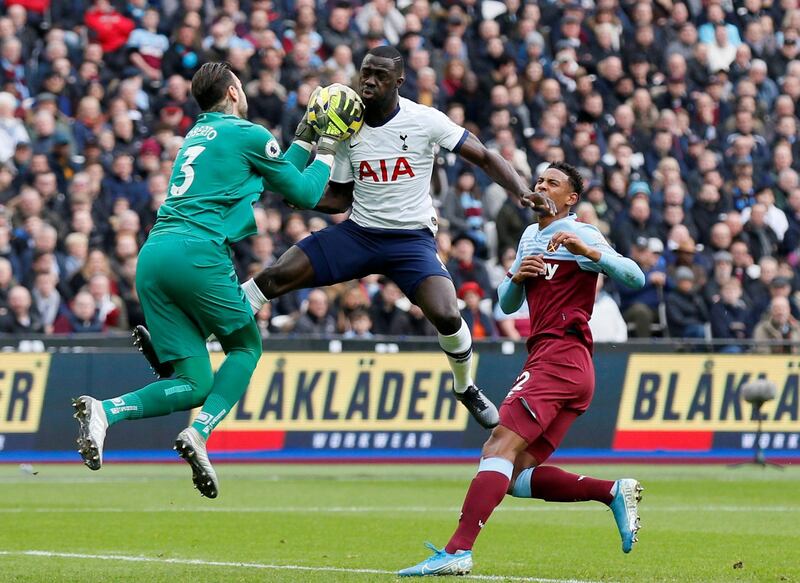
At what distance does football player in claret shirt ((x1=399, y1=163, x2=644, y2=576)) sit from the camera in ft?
29.0

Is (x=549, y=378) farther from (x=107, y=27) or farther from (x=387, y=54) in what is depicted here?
(x=107, y=27)

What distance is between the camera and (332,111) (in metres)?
9.90

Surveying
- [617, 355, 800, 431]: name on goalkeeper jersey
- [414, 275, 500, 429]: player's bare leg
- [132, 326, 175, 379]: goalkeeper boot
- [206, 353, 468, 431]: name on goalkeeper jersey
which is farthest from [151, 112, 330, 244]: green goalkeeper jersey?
[617, 355, 800, 431]: name on goalkeeper jersey

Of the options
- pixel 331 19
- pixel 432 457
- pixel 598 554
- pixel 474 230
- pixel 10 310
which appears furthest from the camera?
pixel 331 19

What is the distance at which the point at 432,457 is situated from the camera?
736 inches

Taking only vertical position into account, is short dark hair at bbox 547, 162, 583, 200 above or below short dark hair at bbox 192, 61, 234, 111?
below

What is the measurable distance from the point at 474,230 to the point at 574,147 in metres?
2.98

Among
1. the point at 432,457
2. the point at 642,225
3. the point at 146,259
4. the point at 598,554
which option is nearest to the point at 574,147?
the point at 642,225

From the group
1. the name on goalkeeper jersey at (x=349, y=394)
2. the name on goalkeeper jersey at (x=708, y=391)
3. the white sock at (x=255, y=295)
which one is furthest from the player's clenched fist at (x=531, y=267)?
the name on goalkeeper jersey at (x=708, y=391)

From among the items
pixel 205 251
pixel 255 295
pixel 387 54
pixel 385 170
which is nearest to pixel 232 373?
pixel 205 251

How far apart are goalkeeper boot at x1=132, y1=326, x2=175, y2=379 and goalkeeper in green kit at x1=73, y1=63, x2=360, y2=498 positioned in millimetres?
83

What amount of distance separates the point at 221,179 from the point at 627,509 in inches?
117

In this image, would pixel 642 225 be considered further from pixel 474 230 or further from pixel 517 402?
pixel 517 402

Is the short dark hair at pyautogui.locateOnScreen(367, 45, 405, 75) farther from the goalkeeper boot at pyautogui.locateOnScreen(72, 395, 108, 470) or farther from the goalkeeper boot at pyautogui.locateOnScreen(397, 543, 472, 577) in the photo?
the goalkeeper boot at pyautogui.locateOnScreen(397, 543, 472, 577)
